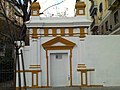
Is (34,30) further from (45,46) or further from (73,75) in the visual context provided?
(73,75)

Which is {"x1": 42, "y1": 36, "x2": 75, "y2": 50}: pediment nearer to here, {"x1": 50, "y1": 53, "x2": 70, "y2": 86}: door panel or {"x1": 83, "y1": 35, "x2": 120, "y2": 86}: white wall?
{"x1": 50, "y1": 53, "x2": 70, "y2": 86}: door panel

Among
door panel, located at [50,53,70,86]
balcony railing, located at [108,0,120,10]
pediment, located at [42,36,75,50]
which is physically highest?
balcony railing, located at [108,0,120,10]

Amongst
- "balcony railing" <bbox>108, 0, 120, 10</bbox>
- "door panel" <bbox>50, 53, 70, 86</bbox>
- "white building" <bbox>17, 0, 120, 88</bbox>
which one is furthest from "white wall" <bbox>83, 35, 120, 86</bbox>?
"balcony railing" <bbox>108, 0, 120, 10</bbox>

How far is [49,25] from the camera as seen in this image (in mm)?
22406

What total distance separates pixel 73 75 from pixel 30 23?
444cm

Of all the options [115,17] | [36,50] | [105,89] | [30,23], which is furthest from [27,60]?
[115,17]

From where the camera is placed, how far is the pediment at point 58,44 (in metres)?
22.3

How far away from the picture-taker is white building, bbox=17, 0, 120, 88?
2217 centimetres

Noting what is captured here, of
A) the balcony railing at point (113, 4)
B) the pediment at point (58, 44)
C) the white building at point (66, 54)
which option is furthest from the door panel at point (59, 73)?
the balcony railing at point (113, 4)

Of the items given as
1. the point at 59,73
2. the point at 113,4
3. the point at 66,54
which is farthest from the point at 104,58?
the point at 113,4

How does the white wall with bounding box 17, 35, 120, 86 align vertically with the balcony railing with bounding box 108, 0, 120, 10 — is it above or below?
below

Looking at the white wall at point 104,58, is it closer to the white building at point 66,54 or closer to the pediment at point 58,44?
the white building at point 66,54

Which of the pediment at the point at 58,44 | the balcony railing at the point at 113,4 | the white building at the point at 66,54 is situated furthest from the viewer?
the balcony railing at the point at 113,4

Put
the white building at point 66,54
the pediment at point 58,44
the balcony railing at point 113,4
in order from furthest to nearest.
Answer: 1. the balcony railing at point 113,4
2. the pediment at point 58,44
3. the white building at point 66,54
